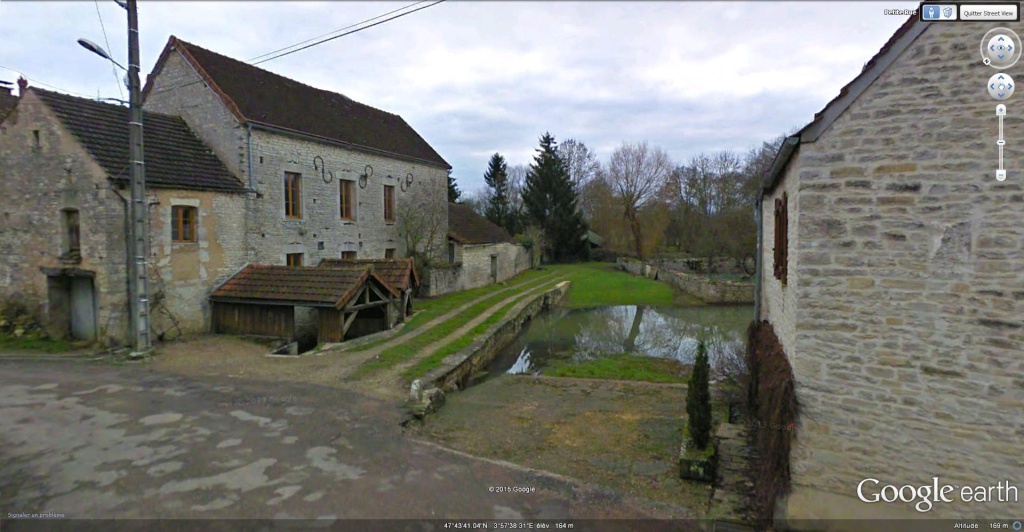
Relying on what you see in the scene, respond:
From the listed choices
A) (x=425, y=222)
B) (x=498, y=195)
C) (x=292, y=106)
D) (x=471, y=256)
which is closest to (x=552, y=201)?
(x=498, y=195)

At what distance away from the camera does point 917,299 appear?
15.3 feet

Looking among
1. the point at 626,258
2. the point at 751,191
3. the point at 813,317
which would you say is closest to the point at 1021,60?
the point at 813,317

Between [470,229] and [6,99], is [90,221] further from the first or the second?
[470,229]

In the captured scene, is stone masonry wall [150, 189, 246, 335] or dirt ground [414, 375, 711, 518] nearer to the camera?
dirt ground [414, 375, 711, 518]

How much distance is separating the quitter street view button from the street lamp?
43.8 feet

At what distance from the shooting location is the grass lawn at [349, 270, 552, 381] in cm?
1072

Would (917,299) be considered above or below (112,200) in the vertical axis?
below

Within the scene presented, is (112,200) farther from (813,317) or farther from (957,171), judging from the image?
(957,171)

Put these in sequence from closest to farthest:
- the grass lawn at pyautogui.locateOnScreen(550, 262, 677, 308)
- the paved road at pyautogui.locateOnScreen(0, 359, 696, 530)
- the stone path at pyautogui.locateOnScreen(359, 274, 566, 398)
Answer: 1. the paved road at pyautogui.locateOnScreen(0, 359, 696, 530)
2. the stone path at pyautogui.locateOnScreen(359, 274, 566, 398)
3. the grass lawn at pyautogui.locateOnScreen(550, 262, 677, 308)

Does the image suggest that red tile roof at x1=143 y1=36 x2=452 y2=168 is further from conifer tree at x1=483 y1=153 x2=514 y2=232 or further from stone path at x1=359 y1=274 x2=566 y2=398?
conifer tree at x1=483 y1=153 x2=514 y2=232

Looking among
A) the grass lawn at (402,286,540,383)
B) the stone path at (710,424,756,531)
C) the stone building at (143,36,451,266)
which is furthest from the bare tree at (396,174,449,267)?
the stone path at (710,424,756,531)

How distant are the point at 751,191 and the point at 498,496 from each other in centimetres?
2760

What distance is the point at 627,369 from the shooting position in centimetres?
1274

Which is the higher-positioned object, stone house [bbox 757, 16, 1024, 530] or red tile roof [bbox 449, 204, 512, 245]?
red tile roof [bbox 449, 204, 512, 245]
